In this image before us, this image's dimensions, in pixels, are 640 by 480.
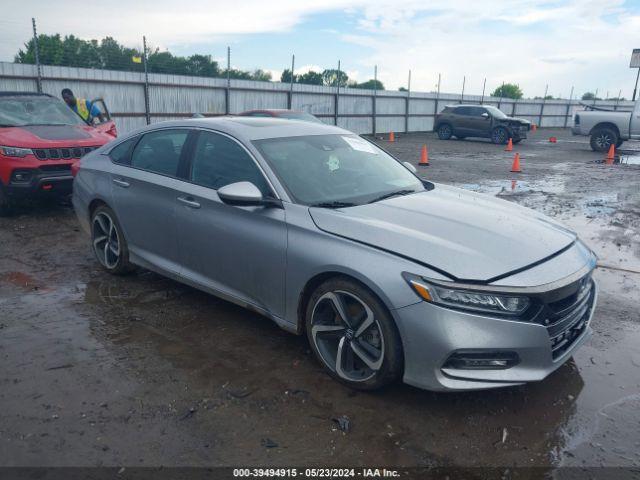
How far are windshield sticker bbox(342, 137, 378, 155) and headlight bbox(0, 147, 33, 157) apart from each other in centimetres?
538

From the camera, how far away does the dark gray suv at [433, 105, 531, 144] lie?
79.6 feet

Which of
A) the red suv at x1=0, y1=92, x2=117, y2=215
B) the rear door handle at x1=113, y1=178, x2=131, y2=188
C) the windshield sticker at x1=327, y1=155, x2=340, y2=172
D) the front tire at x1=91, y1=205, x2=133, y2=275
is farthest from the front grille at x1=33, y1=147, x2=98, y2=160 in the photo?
the windshield sticker at x1=327, y1=155, x2=340, y2=172

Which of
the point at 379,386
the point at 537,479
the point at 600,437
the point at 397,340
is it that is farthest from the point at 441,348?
the point at 600,437

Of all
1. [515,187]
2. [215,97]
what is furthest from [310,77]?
[515,187]

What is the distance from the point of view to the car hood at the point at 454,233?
306 centimetres

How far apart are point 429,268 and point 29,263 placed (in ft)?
15.9

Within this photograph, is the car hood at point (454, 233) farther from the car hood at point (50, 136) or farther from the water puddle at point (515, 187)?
the water puddle at point (515, 187)

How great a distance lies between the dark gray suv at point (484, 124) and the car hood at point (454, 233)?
21.8 metres

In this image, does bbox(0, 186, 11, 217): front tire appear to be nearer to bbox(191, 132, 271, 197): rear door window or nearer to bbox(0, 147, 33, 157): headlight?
bbox(0, 147, 33, 157): headlight

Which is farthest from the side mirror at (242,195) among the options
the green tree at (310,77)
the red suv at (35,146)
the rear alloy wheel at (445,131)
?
the green tree at (310,77)

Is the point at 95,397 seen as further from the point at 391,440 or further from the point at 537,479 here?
the point at 537,479

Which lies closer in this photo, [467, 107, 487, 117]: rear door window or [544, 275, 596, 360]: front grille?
[544, 275, 596, 360]: front grille

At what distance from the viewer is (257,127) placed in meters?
4.41

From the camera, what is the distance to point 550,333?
3.08 metres
